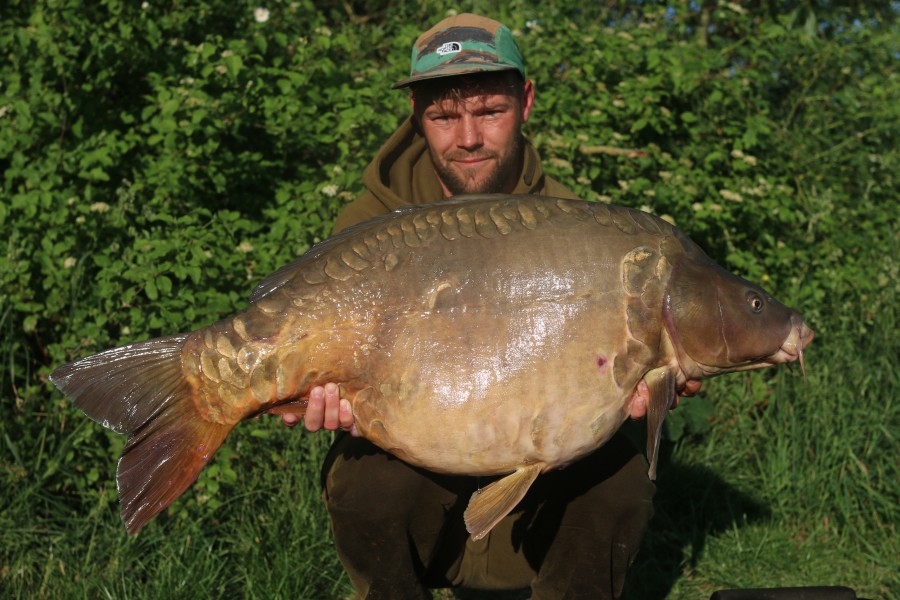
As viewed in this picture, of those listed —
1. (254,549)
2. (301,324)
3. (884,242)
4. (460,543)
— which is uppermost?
(301,324)

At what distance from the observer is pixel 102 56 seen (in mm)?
3492

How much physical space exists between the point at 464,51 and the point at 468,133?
20 centimetres

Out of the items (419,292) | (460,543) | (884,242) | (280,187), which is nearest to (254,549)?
(460,543)

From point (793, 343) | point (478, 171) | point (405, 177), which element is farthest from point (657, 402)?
point (405, 177)

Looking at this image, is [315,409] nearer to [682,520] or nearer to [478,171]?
[478,171]

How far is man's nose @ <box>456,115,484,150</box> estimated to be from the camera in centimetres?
250

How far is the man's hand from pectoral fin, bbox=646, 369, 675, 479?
0.58 metres

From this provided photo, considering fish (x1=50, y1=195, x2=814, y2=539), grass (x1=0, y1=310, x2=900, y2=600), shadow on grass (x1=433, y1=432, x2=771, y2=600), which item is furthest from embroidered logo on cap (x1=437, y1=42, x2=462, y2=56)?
shadow on grass (x1=433, y1=432, x2=771, y2=600)

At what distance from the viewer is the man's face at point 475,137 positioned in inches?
98.7

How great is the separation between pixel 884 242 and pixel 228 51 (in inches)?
107

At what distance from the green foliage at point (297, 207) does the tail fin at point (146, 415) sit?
794 millimetres

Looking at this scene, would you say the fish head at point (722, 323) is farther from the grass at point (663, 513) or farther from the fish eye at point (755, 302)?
the grass at point (663, 513)

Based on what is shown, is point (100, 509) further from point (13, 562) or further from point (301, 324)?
point (301, 324)

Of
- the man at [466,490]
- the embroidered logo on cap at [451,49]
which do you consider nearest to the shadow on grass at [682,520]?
the man at [466,490]
